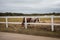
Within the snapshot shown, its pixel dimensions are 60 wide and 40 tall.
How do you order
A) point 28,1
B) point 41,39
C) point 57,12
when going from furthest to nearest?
point 28,1
point 57,12
point 41,39

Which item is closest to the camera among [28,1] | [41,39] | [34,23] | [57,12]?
[41,39]

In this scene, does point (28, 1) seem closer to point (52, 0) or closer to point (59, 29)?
point (52, 0)

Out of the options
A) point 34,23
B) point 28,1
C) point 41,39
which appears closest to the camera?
point 41,39

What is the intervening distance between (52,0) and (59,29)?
0.83 metres

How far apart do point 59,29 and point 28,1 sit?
3.97ft

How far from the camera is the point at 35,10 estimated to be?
425 cm

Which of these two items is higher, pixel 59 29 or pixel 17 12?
pixel 17 12

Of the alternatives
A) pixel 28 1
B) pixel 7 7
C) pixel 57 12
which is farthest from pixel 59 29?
pixel 7 7

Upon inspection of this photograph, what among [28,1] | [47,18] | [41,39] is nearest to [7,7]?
[28,1]

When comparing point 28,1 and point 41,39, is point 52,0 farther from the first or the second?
point 41,39

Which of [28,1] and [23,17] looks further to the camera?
[23,17]

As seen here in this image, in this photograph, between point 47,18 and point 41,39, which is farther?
point 47,18

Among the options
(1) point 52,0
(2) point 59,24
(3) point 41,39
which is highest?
(1) point 52,0

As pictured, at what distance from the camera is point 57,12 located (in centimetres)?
403
